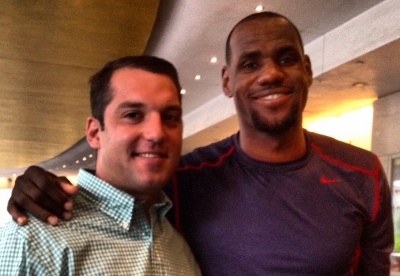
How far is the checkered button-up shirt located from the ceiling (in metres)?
3.99

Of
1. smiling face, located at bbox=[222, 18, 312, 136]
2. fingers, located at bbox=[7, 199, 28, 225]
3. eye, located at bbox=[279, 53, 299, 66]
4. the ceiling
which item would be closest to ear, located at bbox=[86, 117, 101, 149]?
fingers, located at bbox=[7, 199, 28, 225]

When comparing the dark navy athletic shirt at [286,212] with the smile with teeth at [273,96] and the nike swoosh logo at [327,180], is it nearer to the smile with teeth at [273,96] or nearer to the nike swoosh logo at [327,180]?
the nike swoosh logo at [327,180]

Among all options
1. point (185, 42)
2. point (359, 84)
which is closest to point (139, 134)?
point (185, 42)

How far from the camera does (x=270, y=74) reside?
1.73m

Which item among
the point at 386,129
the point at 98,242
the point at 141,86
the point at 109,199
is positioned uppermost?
the point at 386,129

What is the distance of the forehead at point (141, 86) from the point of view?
4.76 ft

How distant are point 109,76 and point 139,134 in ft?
0.76

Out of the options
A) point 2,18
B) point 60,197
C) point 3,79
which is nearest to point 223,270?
point 60,197

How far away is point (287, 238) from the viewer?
1657 mm

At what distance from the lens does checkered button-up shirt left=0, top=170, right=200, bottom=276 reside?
3.97 ft

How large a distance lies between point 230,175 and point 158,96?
18.8 inches

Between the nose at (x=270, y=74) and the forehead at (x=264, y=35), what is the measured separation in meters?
0.07

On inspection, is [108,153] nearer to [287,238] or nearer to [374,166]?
[287,238]

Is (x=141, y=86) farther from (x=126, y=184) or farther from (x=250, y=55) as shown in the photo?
(x=250, y=55)
